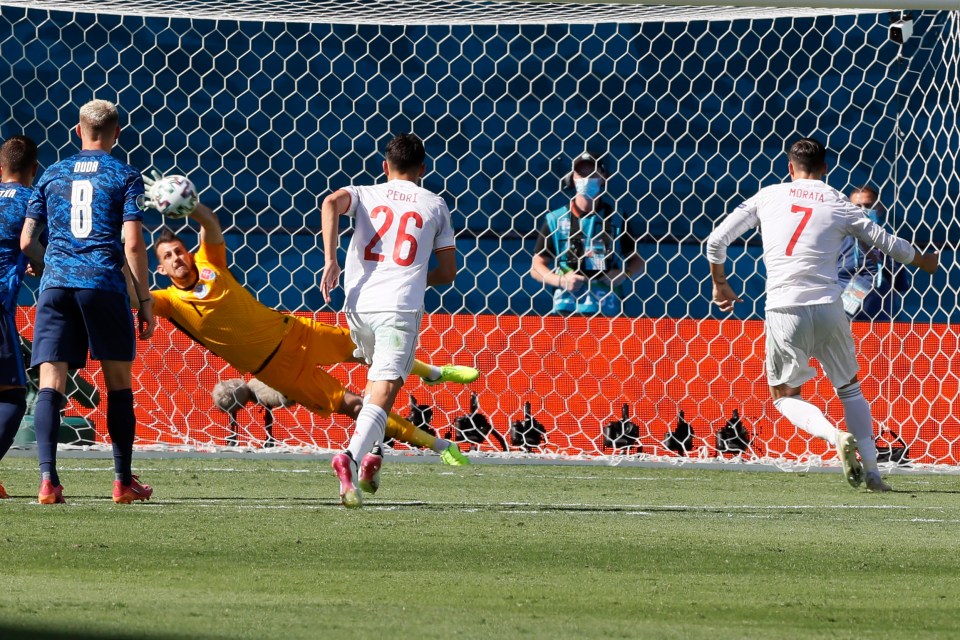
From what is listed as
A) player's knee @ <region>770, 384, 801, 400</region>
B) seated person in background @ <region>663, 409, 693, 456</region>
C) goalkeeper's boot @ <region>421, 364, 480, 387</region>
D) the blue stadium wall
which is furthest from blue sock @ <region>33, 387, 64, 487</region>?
the blue stadium wall

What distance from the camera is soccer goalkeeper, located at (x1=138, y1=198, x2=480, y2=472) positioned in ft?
28.2

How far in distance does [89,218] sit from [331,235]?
954 millimetres

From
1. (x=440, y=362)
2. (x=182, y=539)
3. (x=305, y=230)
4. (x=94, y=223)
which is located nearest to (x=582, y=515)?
(x=182, y=539)

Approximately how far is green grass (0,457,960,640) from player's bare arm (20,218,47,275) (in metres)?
0.98

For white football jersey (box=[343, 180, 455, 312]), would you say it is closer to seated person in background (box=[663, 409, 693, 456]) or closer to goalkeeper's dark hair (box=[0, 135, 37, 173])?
goalkeeper's dark hair (box=[0, 135, 37, 173])

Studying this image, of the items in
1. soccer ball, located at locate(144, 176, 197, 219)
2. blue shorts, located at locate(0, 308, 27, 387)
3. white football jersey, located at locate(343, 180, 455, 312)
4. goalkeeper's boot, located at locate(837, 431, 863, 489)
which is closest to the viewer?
soccer ball, located at locate(144, 176, 197, 219)

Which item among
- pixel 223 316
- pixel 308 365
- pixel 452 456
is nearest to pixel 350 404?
pixel 308 365

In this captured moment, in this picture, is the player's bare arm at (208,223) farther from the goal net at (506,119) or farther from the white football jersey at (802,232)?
the goal net at (506,119)

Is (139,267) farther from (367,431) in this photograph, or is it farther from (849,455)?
(849,455)

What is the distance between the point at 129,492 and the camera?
20.2 feet

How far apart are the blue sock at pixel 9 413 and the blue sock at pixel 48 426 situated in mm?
214

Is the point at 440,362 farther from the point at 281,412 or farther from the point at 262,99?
the point at 262,99

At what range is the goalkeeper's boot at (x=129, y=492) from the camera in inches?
241

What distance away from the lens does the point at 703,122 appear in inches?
516
